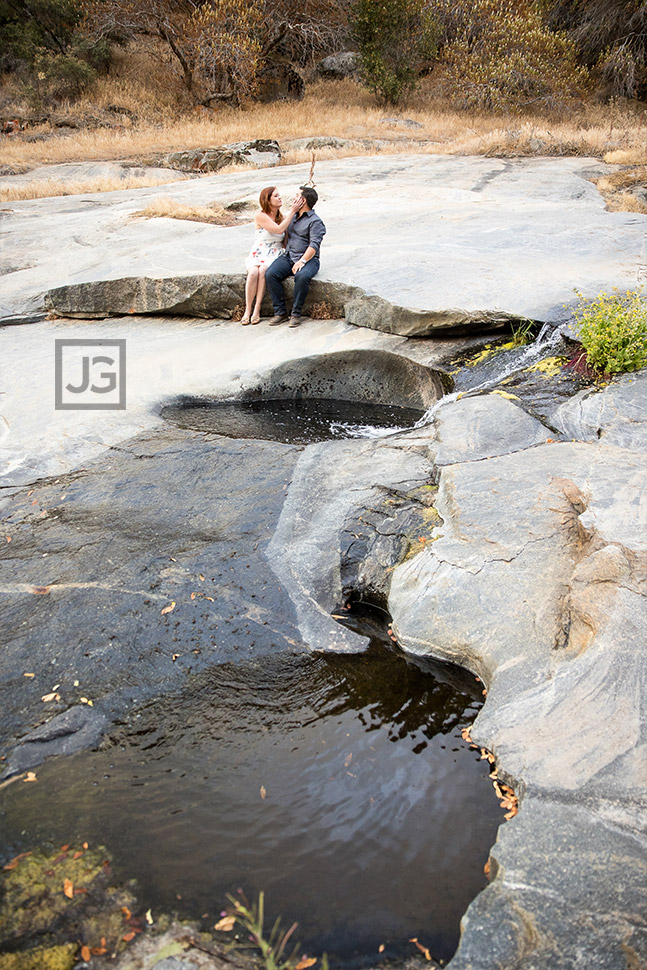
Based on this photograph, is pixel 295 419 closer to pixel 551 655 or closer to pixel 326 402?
pixel 326 402

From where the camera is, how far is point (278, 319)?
302 inches

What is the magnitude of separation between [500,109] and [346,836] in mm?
Answer: 21517

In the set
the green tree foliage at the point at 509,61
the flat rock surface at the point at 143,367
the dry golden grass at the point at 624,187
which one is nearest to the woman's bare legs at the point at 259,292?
the flat rock surface at the point at 143,367

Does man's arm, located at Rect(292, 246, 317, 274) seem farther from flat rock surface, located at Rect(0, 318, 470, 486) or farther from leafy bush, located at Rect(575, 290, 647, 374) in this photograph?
leafy bush, located at Rect(575, 290, 647, 374)

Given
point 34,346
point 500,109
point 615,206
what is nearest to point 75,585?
point 34,346

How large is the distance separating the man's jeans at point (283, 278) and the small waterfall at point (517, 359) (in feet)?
7.00

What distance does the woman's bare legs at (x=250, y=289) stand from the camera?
25.2 ft

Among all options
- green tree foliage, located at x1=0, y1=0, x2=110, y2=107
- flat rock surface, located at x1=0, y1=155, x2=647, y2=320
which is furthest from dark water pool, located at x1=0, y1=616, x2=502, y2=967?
green tree foliage, located at x1=0, y1=0, x2=110, y2=107

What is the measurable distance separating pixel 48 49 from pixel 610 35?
17317mm

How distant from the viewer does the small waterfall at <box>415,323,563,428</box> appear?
5887 mm

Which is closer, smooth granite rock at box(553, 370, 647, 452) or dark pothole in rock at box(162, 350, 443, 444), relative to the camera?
smooth granite rock at box(553, 370, 647, 452)

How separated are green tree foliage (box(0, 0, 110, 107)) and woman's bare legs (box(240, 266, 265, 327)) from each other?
18396mm

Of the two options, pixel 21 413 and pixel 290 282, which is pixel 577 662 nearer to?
pixel 21 413

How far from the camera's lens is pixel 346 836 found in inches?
108
